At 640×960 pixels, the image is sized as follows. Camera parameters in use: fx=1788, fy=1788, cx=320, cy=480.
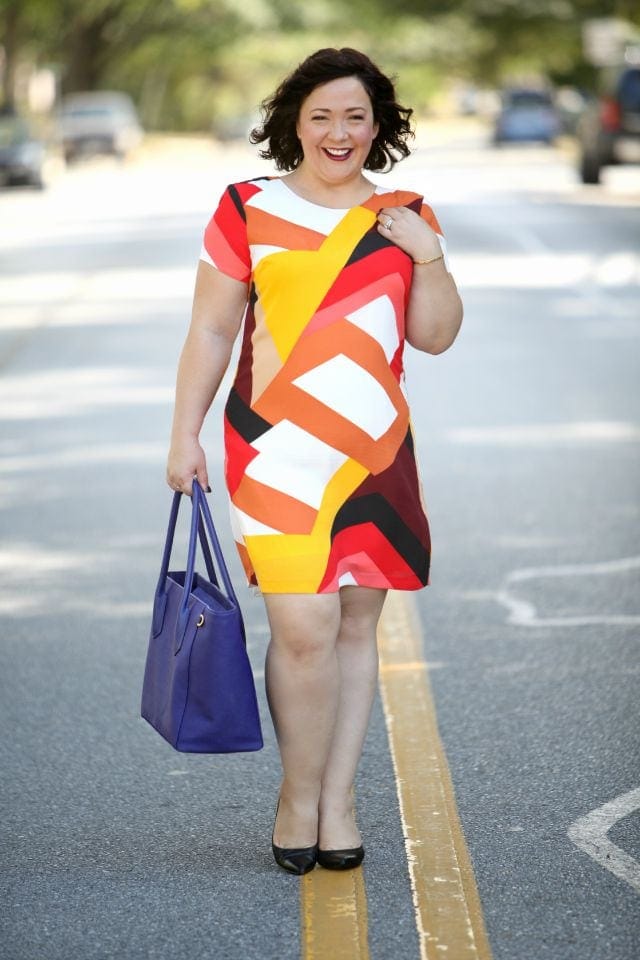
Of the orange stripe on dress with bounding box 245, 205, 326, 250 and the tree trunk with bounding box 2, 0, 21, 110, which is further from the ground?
the orange stripe on dress with bounding box 245, 205, 326, 250

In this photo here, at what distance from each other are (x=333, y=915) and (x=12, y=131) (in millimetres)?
35436

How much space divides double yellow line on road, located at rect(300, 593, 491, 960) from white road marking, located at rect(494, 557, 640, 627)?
0.99 m

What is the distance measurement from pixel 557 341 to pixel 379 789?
31.2 ft

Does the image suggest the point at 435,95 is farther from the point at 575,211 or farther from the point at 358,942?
the point at 358,942

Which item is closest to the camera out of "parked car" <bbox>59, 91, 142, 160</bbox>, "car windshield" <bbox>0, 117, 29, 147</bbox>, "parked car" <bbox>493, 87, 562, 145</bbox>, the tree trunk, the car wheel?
the car wheel

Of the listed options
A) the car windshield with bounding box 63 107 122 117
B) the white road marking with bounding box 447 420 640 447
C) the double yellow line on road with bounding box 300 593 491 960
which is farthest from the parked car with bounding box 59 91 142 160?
the double yellow line on road with bounding box 300 593 491 960

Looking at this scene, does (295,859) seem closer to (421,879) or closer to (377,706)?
(421,879)

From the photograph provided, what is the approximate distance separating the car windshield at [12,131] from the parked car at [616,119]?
12.7 metres

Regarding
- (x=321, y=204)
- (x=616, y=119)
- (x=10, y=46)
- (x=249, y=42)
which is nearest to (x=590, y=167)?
(x=616, y=119)

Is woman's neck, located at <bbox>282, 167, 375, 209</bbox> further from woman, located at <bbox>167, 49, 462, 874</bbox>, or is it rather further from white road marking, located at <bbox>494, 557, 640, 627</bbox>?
white road marking, located at <bbox>494, 557, 640, 627</bbox>

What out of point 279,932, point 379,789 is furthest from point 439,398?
point 279,932

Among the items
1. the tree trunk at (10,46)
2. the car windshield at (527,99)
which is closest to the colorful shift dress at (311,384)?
the tree trunk at (10,46)

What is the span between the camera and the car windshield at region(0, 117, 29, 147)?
37062 mm

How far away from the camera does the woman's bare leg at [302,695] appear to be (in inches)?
155
